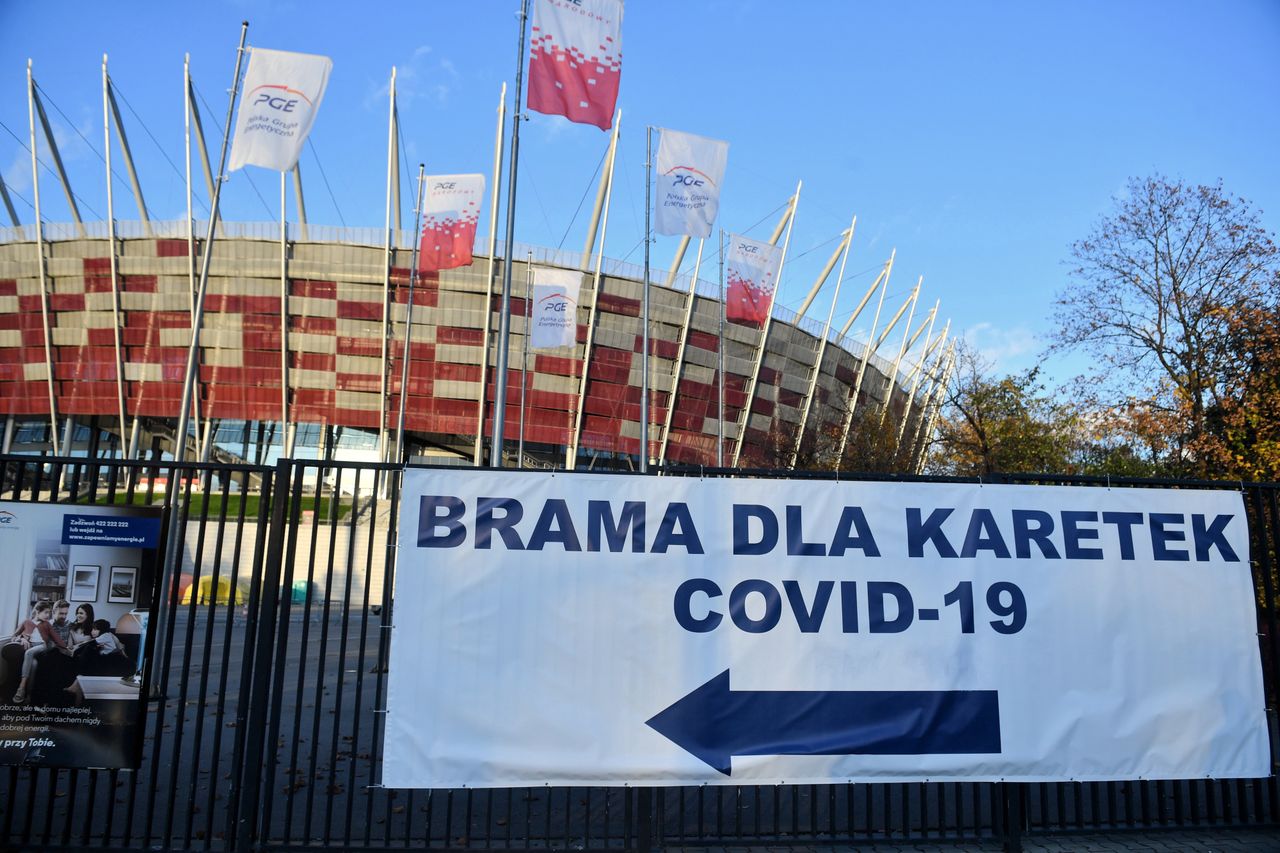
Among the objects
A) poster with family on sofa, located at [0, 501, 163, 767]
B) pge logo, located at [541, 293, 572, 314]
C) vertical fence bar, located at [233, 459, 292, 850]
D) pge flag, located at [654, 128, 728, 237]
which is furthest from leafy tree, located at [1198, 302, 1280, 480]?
pge logo, located at [541, 293, 572, 314]

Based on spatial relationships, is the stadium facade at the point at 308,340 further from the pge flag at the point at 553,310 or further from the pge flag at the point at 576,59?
the pge flag at the point at 576,59

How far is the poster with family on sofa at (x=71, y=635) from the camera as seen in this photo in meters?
5.52

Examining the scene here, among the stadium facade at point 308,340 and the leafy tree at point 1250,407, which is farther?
the stadium facade at point 308,340

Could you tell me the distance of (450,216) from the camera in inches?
738

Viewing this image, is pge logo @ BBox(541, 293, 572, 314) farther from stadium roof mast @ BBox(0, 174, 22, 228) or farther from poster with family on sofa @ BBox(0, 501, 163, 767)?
stadium roof mast @ BBox(0, 174, 22, 228)

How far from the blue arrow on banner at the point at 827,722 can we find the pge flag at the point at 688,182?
14160mm

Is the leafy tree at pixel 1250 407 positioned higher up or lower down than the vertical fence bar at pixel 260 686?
higher up

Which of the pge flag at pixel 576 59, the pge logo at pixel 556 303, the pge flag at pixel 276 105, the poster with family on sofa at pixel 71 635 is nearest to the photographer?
the poster with family on sofa at pixel 71 635

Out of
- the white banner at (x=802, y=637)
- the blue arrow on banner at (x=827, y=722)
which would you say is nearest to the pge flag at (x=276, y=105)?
the white banner at (x=802, y=637)

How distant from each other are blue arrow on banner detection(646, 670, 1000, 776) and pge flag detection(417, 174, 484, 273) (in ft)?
48.6

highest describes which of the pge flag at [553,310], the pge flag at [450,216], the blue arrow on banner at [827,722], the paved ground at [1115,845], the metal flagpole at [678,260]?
the metal flagpole at [678,260]

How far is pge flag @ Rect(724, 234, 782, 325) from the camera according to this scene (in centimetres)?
2194

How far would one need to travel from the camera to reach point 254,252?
1907 inches

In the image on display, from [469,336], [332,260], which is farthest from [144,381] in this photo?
[469,336]
